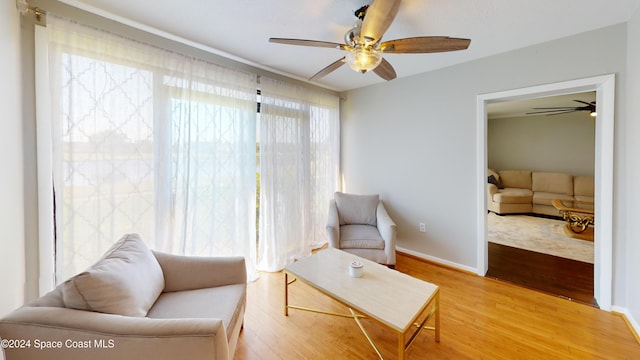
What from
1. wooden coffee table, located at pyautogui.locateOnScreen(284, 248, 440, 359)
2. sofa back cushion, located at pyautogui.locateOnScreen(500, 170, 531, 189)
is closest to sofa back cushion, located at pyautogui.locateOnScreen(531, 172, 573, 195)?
sofa back cushion, located at pyautogui.locateOnScreen(500, 170, 531, 189)

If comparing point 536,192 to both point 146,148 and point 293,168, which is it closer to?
point 293,168

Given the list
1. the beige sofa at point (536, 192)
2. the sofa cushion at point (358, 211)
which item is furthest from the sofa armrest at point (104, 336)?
the beige sofa at point (536, 192)

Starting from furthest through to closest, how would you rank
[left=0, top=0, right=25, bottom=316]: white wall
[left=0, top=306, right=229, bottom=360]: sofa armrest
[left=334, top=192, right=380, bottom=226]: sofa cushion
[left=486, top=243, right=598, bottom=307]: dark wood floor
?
[left=334, top=192, right=380, bottom=226]: sofa cushion → [left=486, top=243, right=598, bottom=307]: dark wood floor → [left=0, top=0, right=25, bottom=316]: white wall → [left=0, top=306, right=229, bottom=360]: sofa armrest

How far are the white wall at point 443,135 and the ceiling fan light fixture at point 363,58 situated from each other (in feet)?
4.11

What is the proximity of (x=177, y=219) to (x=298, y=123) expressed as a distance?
1.76 metres

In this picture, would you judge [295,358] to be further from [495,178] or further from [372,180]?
[495,178]

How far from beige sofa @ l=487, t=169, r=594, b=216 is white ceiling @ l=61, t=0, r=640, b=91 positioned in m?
3.85

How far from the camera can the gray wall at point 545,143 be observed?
5102 mm

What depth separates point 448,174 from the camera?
115 inches

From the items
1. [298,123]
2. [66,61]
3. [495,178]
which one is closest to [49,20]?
[66,61]

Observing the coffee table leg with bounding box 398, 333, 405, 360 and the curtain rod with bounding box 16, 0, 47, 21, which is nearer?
the coffee table leg with bounding box 398, 333, 405, 360

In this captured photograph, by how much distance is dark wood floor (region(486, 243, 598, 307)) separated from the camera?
7.72 feet

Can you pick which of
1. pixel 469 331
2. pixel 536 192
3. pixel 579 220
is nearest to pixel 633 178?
pixel 469 331

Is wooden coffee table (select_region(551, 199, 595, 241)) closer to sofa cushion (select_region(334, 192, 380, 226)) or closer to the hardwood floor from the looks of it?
the hardwood floor
